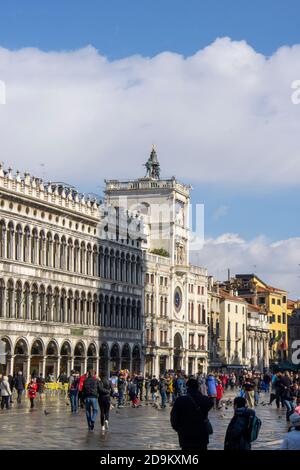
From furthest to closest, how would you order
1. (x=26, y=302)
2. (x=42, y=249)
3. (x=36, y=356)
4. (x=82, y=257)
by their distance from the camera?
(x=82, y=257) → (x=42, y=249) → (x=36, y=356) → (x=26, y=302)

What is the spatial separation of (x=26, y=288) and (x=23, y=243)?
9.64 ft

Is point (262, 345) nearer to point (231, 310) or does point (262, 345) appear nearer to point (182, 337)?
point (231, 310)

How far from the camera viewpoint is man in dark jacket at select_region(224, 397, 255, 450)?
42.0 feet

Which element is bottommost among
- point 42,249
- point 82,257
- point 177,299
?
point 177,299

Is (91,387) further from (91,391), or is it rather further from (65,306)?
(65,306)

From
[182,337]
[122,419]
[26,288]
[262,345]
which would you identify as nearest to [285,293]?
[262,345]

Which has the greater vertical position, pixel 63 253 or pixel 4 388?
pixel 63 253

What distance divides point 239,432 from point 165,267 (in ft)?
266

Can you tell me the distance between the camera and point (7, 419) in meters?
32.0

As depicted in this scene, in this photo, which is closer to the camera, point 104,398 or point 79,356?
point 104,398

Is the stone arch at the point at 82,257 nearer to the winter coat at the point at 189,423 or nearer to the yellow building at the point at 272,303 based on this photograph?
the winter coat at the point at 189,423

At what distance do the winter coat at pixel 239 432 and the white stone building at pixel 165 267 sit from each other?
251 ft

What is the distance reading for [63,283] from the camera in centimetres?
7219

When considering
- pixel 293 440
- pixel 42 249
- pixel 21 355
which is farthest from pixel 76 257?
pixel 293 440
